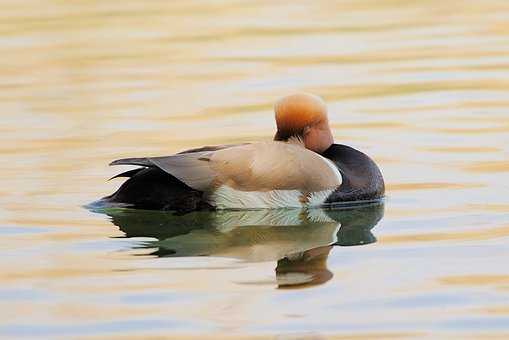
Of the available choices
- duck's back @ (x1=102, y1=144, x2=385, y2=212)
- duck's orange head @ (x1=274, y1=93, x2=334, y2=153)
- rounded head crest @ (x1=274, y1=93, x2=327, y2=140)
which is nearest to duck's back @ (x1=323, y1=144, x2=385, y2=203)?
duck's back @ (x1=102, y1=144, x2=385, y2=212)

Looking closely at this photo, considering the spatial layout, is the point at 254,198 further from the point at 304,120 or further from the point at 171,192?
the point at 304,120

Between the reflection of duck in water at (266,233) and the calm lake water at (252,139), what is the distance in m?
0.02

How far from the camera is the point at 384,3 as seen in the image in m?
17.7

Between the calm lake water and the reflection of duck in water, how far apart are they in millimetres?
20

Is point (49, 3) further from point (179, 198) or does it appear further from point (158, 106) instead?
point (179, 198)

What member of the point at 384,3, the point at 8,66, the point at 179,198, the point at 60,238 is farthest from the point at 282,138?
the point at 384,3

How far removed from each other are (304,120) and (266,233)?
993mm

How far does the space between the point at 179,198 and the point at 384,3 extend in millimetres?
10163

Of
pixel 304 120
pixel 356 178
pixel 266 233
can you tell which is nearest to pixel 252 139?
pixel 304 120

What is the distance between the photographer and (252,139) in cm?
1007

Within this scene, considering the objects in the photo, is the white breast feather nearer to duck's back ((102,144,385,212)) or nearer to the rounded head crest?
duck's back ((102,144,385,212))

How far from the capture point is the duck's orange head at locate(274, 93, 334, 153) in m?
8.32

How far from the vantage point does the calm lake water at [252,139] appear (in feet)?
19.5

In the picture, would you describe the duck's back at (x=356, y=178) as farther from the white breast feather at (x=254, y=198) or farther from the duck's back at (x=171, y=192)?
the white breast feather at (x=254, y=198)
